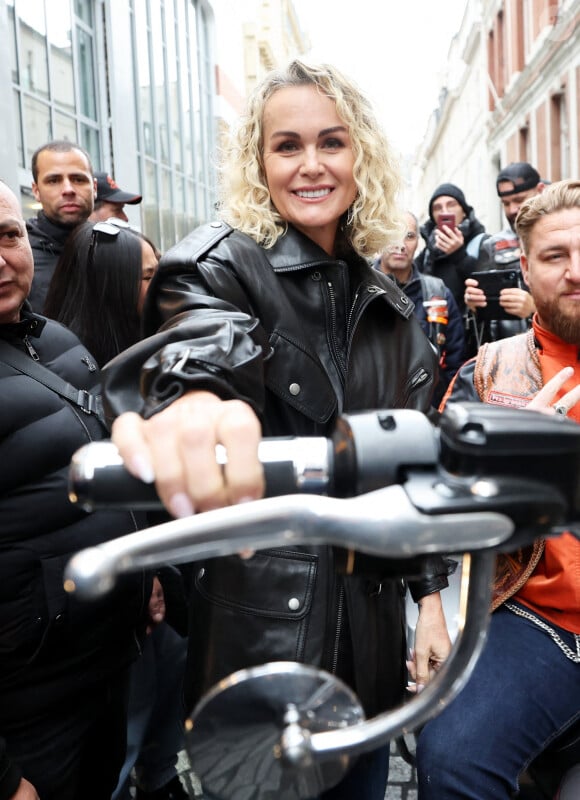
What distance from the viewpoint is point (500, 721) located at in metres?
1.68

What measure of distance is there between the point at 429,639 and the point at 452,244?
4546 millimetres

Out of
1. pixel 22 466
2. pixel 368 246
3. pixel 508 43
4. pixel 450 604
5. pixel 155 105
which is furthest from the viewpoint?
pixel 508 43

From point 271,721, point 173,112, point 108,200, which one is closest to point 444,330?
point 108,200

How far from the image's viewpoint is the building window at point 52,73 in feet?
29.3

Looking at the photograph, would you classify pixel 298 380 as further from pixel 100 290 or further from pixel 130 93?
pixel 130 93

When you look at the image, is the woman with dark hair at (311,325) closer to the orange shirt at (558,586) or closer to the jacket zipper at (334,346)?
the jacket zipper at (334,346)

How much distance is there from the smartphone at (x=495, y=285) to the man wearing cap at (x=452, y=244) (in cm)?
177

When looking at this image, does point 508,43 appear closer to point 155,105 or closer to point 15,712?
point 155,105

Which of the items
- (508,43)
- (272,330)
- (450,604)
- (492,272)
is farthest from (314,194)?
(508,43)

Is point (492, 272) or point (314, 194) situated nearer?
point (314, 194)

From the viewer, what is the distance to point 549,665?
69.5 inches

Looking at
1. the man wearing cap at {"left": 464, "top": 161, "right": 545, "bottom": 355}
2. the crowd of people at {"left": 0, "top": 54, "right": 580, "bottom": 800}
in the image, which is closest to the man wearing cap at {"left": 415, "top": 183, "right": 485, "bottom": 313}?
the man wearing cap at {"left": 464, "top": 161, "right": 545, "bottom": 355}

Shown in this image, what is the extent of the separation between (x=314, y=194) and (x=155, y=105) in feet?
51.1

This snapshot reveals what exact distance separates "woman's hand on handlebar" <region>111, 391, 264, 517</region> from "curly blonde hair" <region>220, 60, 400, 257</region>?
108 cm
